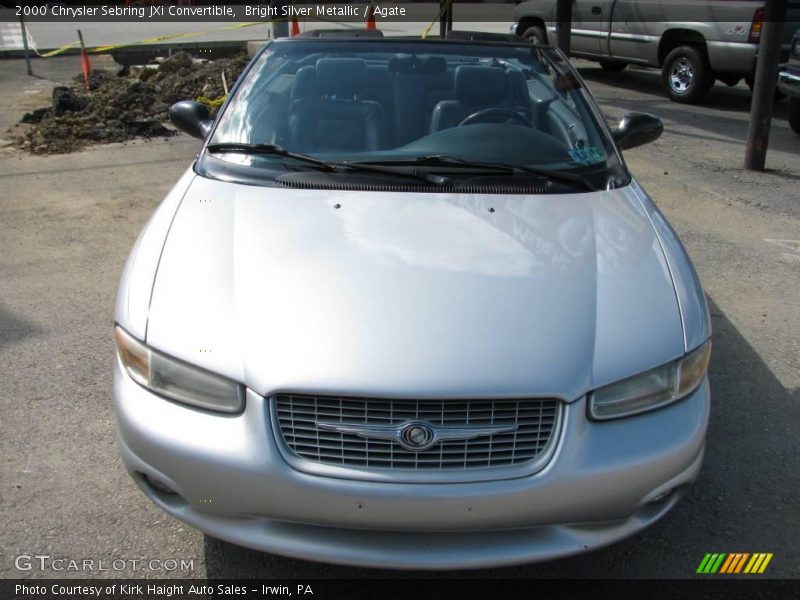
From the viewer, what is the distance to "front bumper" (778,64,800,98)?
8469 millimetres

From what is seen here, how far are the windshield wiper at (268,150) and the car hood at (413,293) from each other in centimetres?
21

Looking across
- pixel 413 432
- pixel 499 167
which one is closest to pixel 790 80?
pixel 499 167

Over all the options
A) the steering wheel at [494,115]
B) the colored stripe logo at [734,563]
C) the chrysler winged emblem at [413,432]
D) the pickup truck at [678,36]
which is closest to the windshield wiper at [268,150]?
the steering wheel at [494,115]

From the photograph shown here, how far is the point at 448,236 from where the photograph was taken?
9.26ft

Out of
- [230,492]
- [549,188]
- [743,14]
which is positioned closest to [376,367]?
[230,492]

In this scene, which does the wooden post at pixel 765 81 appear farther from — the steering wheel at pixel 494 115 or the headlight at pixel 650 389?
the headlight at pixel 650 389

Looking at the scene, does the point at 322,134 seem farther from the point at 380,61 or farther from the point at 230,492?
the point at 230,492

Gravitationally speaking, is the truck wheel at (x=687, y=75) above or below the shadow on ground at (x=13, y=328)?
above

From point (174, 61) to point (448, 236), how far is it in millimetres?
11315

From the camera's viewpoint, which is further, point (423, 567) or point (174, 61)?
point (174, 61)

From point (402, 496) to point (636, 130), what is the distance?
2.60 m

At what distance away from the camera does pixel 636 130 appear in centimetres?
398

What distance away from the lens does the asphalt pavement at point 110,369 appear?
106 inches

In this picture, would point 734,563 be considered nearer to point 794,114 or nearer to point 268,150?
point 268,150
